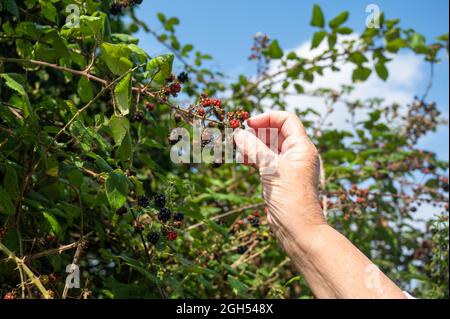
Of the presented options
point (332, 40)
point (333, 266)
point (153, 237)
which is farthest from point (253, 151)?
point (332, 40)

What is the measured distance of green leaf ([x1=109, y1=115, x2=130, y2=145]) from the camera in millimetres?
1625

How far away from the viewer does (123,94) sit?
159cm

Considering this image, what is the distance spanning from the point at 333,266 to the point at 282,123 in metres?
0.51

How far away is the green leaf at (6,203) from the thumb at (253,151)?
749 millimetres

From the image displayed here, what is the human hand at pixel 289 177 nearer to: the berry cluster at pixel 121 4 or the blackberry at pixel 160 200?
the blackberry at pixel 160 200

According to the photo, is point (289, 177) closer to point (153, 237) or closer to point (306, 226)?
point (306, 226)

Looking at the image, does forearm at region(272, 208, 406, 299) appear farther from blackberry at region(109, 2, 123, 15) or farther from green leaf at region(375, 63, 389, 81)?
green leaf at region(375, 63, 389, 81)

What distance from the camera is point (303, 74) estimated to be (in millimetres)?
4086

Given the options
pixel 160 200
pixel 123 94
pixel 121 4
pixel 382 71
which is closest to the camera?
pixel 123 94

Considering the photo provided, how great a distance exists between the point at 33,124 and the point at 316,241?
99 centimetres

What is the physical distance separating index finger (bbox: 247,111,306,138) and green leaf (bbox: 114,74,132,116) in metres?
0.39

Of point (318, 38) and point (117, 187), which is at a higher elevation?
point (318, 38)

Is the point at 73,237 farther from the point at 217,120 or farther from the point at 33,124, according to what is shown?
the point at 217,120

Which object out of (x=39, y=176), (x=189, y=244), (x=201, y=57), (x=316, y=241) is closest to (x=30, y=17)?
(x=39, y=176)
